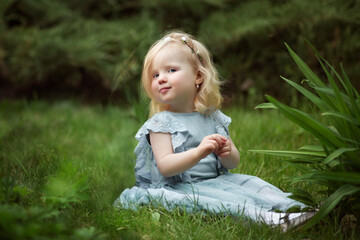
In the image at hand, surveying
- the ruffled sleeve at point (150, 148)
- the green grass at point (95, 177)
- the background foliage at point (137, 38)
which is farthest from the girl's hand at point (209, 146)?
the background foliage at point (137, 38)

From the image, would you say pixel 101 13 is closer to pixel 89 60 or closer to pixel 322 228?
pixel 89 60

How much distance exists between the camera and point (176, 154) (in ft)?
6.22

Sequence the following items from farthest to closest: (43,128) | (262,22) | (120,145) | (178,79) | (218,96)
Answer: (262,22)
(43,128)
(120,145)
(218,96)
(178,79)

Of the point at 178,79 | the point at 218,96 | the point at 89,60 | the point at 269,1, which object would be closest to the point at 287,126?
the point at 218,96

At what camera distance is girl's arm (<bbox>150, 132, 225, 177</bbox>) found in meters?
1.82

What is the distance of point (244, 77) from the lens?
4562mm

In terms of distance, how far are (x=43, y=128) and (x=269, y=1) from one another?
281 centimetres

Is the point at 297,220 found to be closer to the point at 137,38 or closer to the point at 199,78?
the point at 199,78

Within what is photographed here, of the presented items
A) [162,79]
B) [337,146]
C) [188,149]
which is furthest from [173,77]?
[337,146]

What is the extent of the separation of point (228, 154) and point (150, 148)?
0.42m

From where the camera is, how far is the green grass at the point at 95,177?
1402mm

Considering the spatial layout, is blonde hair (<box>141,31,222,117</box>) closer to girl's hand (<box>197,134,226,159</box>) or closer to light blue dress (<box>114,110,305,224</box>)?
light blue dress (<box>114,110,305,224</box>)

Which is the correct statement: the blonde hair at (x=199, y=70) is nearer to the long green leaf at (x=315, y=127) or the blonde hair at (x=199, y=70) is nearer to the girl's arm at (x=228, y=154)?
the girl's arm at (x=228, y=154)

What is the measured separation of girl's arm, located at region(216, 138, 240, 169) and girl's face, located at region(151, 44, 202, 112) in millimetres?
327
